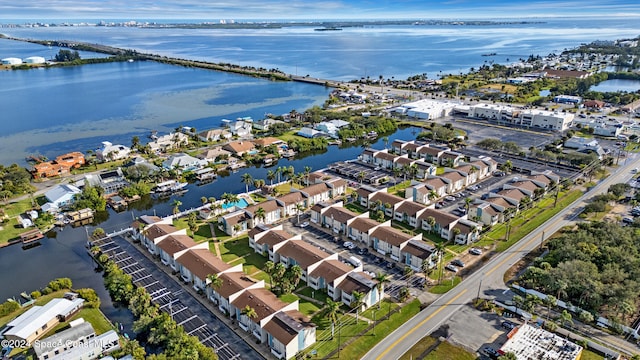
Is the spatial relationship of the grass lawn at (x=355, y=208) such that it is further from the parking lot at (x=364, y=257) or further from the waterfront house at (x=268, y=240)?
the waterfront house at (x=268, y=240)

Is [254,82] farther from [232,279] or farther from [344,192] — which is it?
[232,279]

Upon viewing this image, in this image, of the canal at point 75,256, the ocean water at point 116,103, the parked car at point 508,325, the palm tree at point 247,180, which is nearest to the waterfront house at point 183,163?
the canal at point 75,256

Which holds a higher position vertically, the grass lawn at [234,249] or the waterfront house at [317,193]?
the waterfront house at [317,193]

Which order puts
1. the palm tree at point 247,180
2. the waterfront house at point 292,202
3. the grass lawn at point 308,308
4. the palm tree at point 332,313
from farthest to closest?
the palm tree at point 247,180 → the waterfront house at point 292,202 → the grass lawn at point 308,308 → the palm tree at point 332,313

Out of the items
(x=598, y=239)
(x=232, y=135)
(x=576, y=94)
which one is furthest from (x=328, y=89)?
(x=598, y=239)

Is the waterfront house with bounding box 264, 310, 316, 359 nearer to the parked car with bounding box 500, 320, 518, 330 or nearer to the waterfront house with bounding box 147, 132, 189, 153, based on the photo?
the parked car with bounding box 500, 320, 518, 330

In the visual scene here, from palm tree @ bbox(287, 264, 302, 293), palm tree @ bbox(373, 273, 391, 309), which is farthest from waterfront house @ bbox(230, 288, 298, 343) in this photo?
palm tree @ bbox(373, 273, 391, 309)

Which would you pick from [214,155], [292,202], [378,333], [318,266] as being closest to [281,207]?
[292,202]
